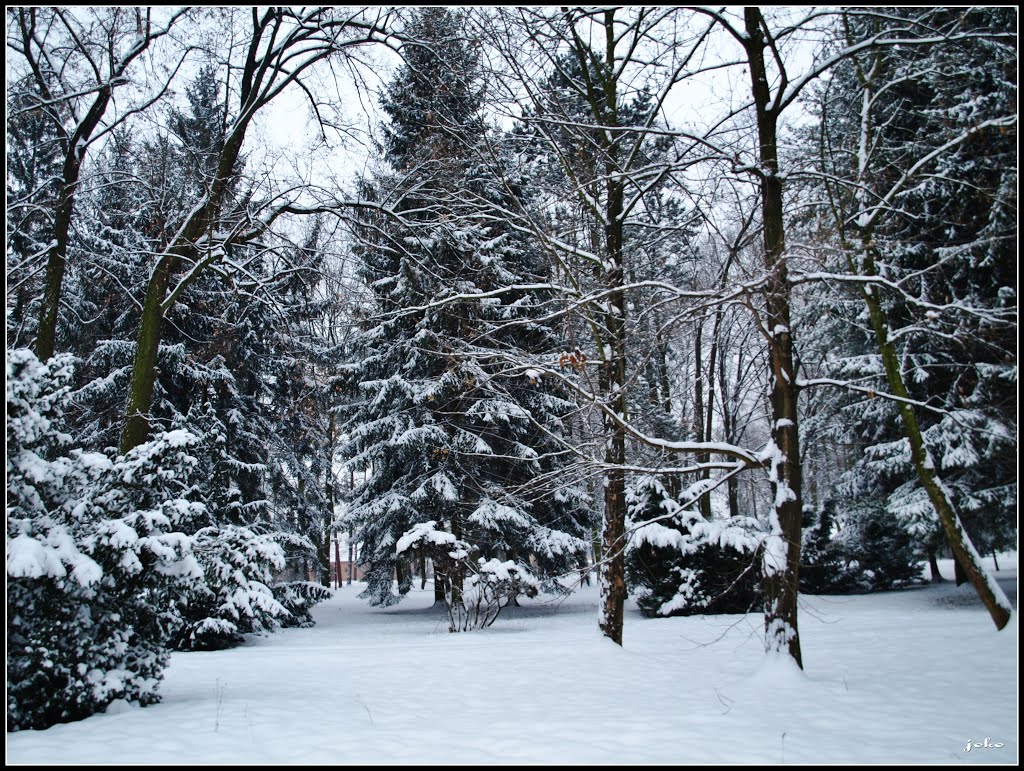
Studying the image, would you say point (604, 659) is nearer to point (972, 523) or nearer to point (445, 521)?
point (445, 521)

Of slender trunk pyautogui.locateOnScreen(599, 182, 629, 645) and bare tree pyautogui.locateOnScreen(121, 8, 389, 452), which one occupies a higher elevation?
bare tree pyautogui.locateOnScreen(121, 8, 389, 452)

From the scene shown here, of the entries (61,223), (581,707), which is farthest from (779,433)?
(61,223)

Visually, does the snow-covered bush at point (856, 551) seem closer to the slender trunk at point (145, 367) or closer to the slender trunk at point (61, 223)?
A: the slender trunk at point (145, 367)

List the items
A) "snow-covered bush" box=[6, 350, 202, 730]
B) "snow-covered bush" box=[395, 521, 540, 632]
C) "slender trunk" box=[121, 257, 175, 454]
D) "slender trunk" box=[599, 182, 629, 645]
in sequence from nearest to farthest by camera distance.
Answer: "snow-covered bush" box=[6, 350, 202, 730] < "slender trunk" box=[121, 257, 175, 454] < "slender trunk" box=[599, 182, 629, 645] < "snow-covered bush" box=[395, 521, 540, 632]

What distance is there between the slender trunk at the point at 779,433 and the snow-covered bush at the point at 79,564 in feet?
17.9

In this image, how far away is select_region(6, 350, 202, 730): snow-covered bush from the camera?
4789mm

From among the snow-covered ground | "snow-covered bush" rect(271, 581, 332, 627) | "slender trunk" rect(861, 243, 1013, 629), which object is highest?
"slender trunk" rect(861, 243, 1013, 629)

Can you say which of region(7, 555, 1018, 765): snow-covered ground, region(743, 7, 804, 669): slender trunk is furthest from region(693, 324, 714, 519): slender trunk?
region(7, 555, 1018, 765): snow-covered ground

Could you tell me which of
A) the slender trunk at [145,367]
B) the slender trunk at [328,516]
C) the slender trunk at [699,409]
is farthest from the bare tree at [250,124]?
the slender trunk at [328,516]

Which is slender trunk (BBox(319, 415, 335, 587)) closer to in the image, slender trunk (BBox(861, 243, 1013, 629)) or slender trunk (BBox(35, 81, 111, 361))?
slender trunk (BBox(35, 81, 111, 361))

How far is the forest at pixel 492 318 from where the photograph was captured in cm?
614

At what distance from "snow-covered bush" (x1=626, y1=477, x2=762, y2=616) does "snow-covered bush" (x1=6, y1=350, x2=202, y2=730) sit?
1015 cm

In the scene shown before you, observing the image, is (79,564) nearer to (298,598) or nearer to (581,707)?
(581,707)

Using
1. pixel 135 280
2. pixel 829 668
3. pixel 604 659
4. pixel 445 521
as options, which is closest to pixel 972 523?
pixel 829 668
